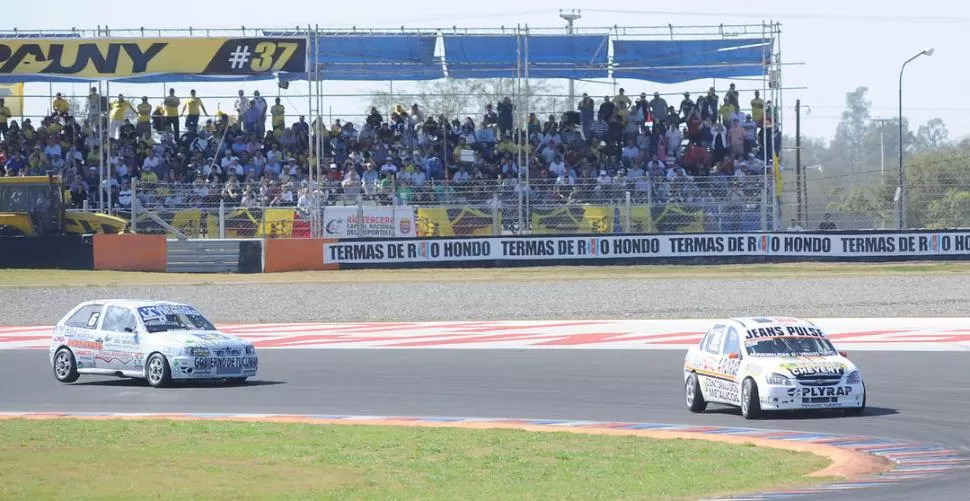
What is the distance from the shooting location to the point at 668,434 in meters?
14.2

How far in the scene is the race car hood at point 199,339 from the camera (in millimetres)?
18875

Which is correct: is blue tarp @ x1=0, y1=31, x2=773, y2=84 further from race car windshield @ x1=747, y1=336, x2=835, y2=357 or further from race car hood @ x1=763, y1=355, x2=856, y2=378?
race car hood @ x1=763, y1=355, x2=856, y2=378

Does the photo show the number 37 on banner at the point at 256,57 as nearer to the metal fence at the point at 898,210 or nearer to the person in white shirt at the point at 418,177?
the person in white shirt at the point at 418,177

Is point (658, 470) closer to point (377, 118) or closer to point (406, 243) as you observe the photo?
point (406, 243)

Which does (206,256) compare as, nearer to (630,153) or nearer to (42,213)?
(42,213)

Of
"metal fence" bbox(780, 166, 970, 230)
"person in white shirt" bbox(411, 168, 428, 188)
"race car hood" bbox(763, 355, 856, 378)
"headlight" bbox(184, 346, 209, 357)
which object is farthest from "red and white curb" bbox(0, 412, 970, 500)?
"metal fence" bbox(780, 166, 970, 230)

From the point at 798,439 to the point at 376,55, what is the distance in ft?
80.0

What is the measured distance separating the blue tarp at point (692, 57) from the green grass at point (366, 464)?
2368 cm

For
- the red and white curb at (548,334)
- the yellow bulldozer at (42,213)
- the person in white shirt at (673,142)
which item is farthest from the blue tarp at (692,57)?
the yellow bulldozer at (42,213)

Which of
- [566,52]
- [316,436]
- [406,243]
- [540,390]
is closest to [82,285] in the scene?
[406,243]

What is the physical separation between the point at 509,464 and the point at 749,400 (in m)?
3.68

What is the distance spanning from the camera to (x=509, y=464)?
40.7ft

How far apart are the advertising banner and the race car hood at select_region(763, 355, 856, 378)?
65.4 ft

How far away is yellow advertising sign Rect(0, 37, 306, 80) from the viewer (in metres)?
35.5
